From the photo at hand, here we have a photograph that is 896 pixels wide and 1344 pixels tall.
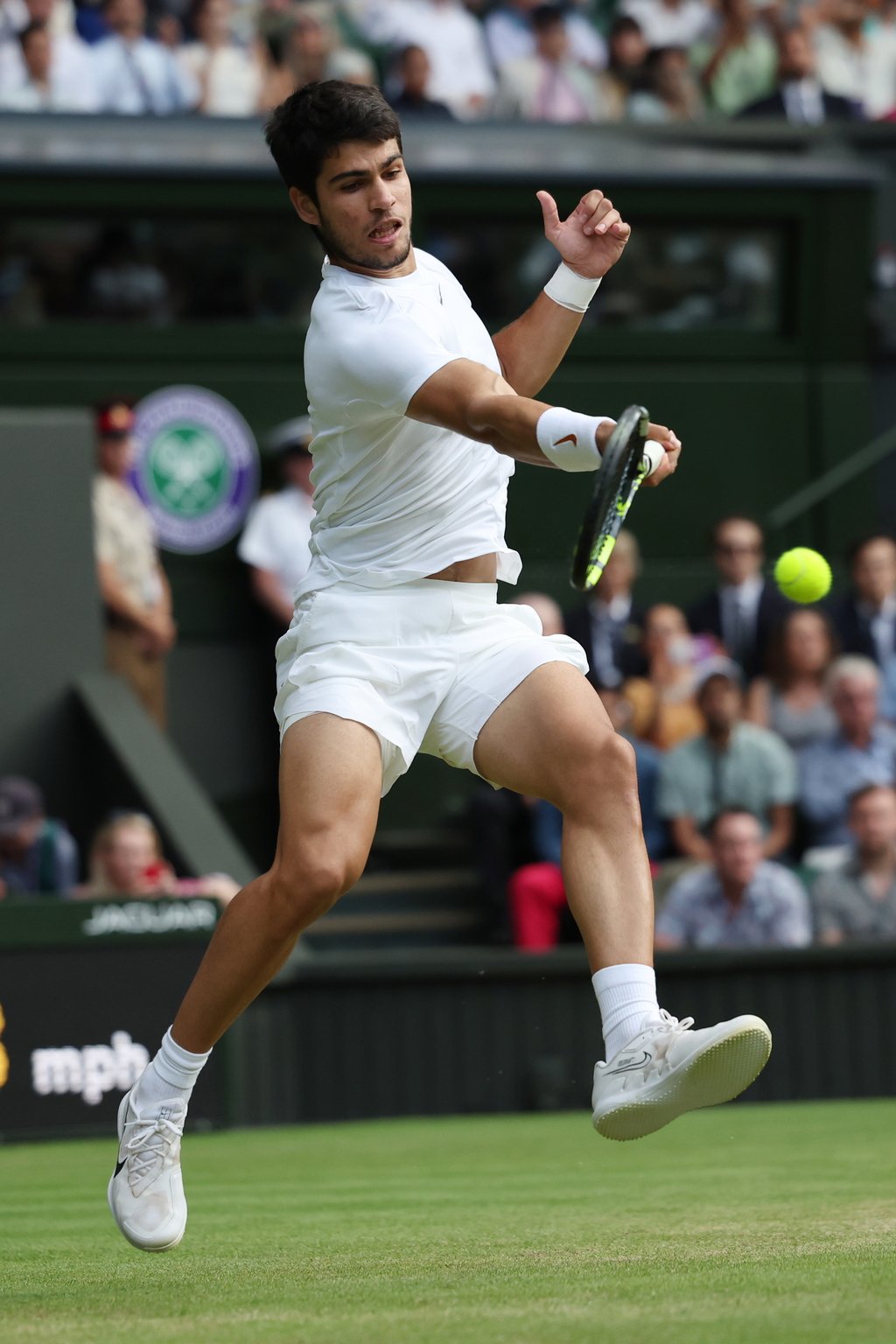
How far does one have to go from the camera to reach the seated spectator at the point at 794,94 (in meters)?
14.3

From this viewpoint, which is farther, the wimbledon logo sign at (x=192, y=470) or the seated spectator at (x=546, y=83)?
the seated spectator at (x=546, y=83)

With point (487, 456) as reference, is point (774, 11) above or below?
above

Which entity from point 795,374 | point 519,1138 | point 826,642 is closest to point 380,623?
point 519,1138

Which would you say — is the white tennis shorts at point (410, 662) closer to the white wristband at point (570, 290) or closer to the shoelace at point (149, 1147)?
the white wristband at point (570, 290)

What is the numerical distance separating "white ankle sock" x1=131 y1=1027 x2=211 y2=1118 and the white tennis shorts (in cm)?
70

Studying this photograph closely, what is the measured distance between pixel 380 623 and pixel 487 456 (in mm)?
470

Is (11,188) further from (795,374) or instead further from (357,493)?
(357,493)

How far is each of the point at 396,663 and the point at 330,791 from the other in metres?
0.35

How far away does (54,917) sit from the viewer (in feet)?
29.6

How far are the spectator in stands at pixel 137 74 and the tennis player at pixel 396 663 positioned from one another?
28.6ft

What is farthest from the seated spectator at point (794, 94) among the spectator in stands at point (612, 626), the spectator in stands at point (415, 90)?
the spectator in stands at point (612, 626)

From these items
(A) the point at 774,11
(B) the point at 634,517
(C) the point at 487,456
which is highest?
(A) the point at 774,11

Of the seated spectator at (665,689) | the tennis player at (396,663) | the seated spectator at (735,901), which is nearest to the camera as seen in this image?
the tennis player at (396,663)

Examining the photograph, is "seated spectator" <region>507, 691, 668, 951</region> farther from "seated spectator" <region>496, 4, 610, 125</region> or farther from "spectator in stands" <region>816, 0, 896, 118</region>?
"spectator in stands" <region>816, 0, 896, 118</region>
